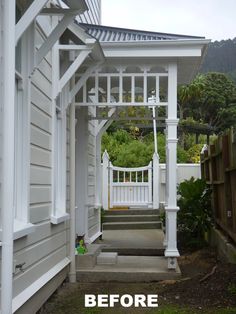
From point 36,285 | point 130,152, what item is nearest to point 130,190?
point 130,152

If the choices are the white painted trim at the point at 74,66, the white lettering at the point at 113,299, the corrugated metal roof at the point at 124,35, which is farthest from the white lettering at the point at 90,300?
the corrugated metal roof at the point at 124,35

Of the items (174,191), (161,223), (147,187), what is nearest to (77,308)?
(174,191)

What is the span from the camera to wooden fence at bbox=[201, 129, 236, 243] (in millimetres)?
8148

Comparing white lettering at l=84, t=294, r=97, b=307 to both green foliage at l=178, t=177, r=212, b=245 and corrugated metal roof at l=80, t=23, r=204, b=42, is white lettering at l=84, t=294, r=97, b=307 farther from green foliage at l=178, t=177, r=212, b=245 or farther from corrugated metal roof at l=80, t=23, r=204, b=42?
green foliage at l=178, t=177, r=212, b=245

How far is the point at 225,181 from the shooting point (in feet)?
28.7

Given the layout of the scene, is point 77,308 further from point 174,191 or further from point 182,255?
point 182,255

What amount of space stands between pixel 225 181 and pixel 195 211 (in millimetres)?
2423

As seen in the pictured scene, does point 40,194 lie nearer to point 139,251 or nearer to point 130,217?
point 139,251

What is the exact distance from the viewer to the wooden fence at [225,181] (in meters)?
8.15

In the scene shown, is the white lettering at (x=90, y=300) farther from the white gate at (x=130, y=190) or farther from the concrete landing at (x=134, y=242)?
the white gate at (x=130, y=190)

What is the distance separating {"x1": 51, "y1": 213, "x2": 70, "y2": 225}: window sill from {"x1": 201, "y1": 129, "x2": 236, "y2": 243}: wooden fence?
2.58m

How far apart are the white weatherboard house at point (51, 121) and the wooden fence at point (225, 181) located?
95cm

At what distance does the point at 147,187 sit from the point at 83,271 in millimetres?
8500

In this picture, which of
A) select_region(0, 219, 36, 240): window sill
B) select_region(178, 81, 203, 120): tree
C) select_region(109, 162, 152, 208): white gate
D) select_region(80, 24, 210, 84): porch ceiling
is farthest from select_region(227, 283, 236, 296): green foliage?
select_region(178, 81, 203, 120): tree
